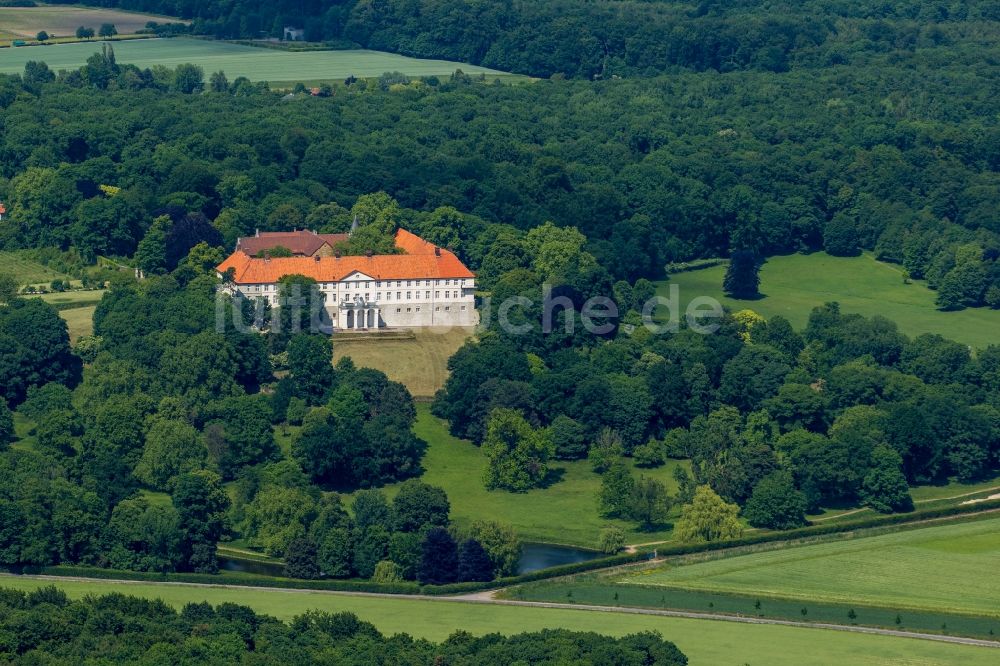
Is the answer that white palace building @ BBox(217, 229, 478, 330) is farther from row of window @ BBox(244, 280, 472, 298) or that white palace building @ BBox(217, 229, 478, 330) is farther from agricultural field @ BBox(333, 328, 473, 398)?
agricultural field @ BBox(333, 328, 473, 398)

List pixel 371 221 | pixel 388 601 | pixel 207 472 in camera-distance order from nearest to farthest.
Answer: pixel 388 601
pixel 207 472
pixel 371 221

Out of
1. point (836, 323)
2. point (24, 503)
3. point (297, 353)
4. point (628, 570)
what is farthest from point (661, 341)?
point (24, 503)

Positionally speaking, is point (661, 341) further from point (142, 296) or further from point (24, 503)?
point (24, 503)

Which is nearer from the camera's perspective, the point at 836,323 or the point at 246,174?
the point at 836,323

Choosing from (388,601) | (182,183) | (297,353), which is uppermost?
(182,183)

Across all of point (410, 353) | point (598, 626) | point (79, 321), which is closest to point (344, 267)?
point (410, 353)

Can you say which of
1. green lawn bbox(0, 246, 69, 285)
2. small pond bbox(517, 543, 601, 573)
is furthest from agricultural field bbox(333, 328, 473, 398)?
green lawn bbox(0, 246, 69, 285)

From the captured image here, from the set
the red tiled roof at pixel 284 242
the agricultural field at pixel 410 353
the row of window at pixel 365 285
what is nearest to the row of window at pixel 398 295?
the row of window at pixel 365 285
